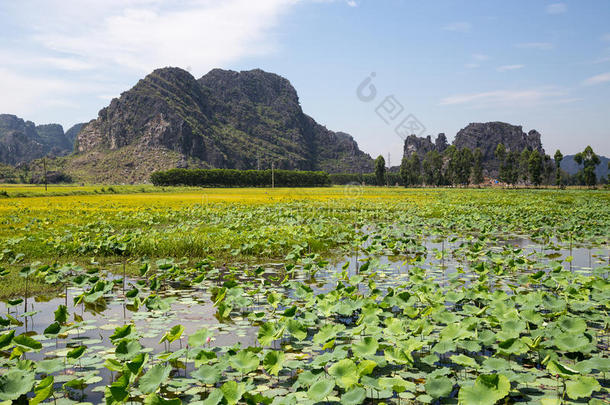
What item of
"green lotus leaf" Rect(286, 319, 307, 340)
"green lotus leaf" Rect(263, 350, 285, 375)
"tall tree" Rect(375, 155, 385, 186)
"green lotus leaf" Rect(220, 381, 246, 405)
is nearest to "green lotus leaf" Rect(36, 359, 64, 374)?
"green lotus leaf" Rect(220, 381, 246, 405)

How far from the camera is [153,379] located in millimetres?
3139

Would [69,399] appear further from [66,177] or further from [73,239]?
[66,177]

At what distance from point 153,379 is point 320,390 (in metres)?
1.35

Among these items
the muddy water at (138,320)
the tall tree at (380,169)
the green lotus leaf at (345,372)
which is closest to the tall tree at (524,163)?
the tall tree at (380,169)

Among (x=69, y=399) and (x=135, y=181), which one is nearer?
(x=69, y=399)

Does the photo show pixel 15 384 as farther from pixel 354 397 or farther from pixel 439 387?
pixel 439 387

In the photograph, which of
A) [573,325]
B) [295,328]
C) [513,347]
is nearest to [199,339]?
[295,328]

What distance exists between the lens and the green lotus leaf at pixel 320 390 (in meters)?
2.81

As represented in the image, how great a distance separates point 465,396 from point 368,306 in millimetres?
1887

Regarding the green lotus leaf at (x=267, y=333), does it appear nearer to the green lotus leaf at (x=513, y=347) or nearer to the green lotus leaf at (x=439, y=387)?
the green lotus leaf at (x=439, y=387)

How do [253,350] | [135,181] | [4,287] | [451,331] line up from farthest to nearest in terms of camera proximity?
[135,181] < [4,287] < [451,331] < [253,350]

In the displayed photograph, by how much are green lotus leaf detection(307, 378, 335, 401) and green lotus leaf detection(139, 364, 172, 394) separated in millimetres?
1177

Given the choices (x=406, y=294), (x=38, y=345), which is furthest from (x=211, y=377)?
(x=406, y=294)

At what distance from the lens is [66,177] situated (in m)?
129
